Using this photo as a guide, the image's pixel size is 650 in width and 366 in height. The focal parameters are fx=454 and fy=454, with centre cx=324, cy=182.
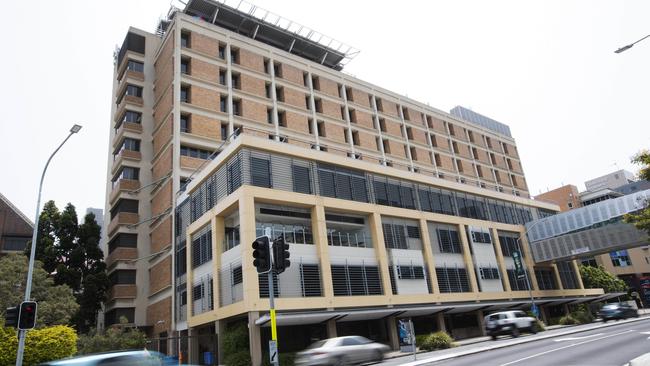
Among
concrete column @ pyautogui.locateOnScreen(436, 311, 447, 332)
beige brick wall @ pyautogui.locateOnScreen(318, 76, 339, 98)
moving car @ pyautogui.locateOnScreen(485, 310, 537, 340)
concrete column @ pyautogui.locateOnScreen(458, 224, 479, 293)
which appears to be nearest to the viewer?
moving car @ pyautogui.locateOnScreen(485, 310, 537, 340)

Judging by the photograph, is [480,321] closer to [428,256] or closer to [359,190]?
[428,256]

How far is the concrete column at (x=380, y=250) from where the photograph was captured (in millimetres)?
31925

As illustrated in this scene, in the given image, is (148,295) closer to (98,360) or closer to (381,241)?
(381,241)

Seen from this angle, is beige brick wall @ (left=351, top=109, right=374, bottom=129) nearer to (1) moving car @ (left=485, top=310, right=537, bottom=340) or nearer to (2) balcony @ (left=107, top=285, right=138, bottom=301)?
(1) moving car @ (left=485, top=310, right=537, bottom=340)

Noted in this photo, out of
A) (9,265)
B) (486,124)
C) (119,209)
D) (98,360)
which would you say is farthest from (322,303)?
(486,124)

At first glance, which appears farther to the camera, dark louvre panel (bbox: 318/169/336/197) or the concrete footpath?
dark louvre panel (bbox: 318/169/336/197)

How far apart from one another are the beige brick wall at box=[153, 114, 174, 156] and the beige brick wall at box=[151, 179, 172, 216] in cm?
398

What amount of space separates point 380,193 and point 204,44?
22.0m

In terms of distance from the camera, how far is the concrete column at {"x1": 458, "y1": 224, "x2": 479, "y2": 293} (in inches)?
1531

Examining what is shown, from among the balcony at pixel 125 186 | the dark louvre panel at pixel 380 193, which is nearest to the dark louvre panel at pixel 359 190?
the dark louvre panel at pixel 380 193

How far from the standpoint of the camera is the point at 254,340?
24734mm

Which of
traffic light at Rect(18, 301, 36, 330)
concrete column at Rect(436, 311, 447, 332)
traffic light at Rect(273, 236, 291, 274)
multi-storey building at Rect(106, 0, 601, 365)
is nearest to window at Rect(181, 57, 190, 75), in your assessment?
multi-storey building at Rect(106, 0, 601, 365)

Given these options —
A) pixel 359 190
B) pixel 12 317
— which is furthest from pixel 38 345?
pixel 359 190

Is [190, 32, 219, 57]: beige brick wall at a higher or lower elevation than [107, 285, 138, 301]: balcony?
higher
